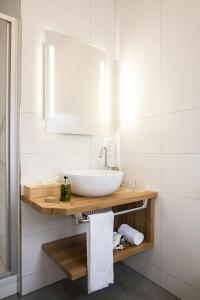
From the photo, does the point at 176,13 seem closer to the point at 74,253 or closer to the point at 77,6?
the point at 77,6

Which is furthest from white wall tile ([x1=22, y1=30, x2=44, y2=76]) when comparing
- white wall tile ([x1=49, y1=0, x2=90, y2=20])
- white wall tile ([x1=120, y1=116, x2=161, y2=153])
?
white wall tile ([x1=120, y1=116, x2=161, y2=153])

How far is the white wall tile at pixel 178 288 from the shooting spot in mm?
1431

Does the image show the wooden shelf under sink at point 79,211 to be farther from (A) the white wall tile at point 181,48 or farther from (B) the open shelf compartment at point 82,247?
(A) the white wall tile at point 181,48

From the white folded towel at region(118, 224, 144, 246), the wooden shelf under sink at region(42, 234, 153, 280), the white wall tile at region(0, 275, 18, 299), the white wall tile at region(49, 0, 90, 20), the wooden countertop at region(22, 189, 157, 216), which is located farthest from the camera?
the white wall tile at region(49, 0, 90, 20)

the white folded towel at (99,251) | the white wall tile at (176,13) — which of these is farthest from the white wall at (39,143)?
the white wall tile at (176,13)

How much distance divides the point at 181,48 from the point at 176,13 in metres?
0.26

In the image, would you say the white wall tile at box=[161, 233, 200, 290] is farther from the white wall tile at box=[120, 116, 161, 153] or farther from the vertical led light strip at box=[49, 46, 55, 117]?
the vertical led light strip at box=[49, 46, 55, 117]

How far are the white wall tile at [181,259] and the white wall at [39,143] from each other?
0.71 metres

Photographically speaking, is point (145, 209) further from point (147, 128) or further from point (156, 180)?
point (147, 128)

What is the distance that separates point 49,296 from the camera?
1.53m

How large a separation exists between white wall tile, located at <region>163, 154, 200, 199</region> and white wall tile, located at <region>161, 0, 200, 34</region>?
0.91m

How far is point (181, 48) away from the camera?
1.48 meters

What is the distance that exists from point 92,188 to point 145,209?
56cm

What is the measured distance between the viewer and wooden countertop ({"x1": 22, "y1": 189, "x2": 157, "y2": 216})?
123 cm
